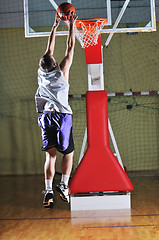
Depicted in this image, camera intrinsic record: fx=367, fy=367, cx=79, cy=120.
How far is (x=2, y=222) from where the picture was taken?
4656 mm

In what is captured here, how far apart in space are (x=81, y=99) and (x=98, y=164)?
3507 mm

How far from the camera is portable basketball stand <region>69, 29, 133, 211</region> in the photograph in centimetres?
507

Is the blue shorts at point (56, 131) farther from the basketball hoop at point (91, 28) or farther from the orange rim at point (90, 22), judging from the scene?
the orange rim at point (90, 22)

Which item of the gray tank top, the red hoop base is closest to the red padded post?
the red hoop base

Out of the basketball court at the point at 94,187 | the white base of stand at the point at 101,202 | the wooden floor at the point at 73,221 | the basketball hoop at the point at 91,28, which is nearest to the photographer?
the wooden floor at the point at 73,221

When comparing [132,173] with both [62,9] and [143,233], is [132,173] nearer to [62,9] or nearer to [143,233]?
[143,233]

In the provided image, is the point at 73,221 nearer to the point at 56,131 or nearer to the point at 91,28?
the point at 56,131

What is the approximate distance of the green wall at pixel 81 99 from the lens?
8375 mm

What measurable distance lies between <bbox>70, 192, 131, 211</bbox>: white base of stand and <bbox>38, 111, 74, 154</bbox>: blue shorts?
1.41 meters

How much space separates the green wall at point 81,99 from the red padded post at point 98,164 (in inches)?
123

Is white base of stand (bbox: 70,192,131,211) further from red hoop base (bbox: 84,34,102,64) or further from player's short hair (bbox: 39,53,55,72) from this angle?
player's short hair (bbox: 39,53,55,72)

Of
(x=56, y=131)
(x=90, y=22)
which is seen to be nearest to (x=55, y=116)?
(x=56, y=131)

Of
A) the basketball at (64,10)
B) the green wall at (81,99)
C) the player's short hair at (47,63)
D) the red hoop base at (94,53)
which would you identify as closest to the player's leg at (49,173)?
the player's short hair at (47,63)

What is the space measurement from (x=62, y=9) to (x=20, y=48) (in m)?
4.76
